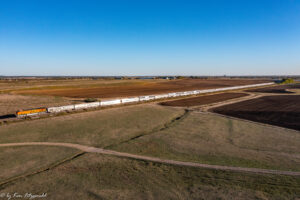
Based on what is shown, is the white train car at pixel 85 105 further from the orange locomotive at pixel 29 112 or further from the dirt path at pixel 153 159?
the dirt path at pixel 153 159

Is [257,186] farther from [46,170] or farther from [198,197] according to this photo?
[46,170]

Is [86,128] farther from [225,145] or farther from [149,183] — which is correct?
[225,145]

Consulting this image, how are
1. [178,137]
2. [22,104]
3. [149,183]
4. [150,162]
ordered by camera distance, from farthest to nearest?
1. [22,104]
2. [178,137]
3. [150,162]
4. [149,183]

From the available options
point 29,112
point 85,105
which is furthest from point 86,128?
point 85,105

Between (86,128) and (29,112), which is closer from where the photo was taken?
(86,128)

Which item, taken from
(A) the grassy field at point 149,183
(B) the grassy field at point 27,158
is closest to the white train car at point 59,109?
(B) the grassy field at point 27,158

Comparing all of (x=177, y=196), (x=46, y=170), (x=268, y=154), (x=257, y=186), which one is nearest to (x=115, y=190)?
(x=177, y=196)

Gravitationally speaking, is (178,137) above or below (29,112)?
below
